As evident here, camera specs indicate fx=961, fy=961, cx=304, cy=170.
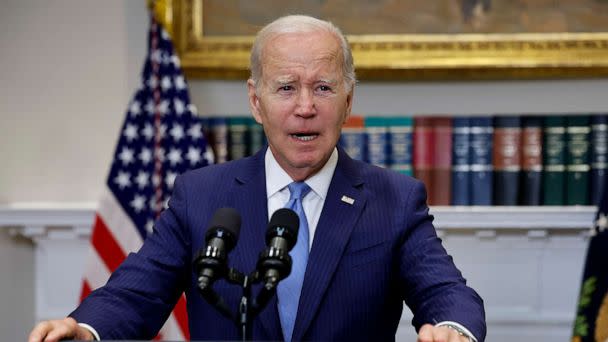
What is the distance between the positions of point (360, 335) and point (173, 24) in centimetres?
260

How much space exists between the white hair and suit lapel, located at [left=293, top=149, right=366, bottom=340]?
10.7 inches

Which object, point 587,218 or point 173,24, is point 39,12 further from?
point 587,218

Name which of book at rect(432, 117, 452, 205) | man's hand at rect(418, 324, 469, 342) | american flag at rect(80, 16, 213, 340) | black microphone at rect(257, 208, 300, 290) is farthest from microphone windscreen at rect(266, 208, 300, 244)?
book at rect(432, 117, 452, 205)

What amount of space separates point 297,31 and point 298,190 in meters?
0.44

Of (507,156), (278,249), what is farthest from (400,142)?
(278,249)

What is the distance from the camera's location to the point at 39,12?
484 centimetres

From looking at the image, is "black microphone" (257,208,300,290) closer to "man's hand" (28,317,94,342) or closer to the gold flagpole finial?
"man's hand" (28,317,94,342)

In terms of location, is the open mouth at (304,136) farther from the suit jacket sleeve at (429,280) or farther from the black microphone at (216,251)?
the black microphone at (216,251)

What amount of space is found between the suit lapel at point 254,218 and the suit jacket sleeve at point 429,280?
14.2 inches

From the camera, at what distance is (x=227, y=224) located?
185 centimetres

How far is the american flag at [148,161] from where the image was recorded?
455 cm

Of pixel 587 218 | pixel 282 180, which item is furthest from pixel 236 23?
pixel 282 180

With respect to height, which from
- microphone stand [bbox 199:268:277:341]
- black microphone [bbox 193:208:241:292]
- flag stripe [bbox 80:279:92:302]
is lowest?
flag stripe [bbox 80:279:92:302]

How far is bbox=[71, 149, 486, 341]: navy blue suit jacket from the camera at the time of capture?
243 cm
